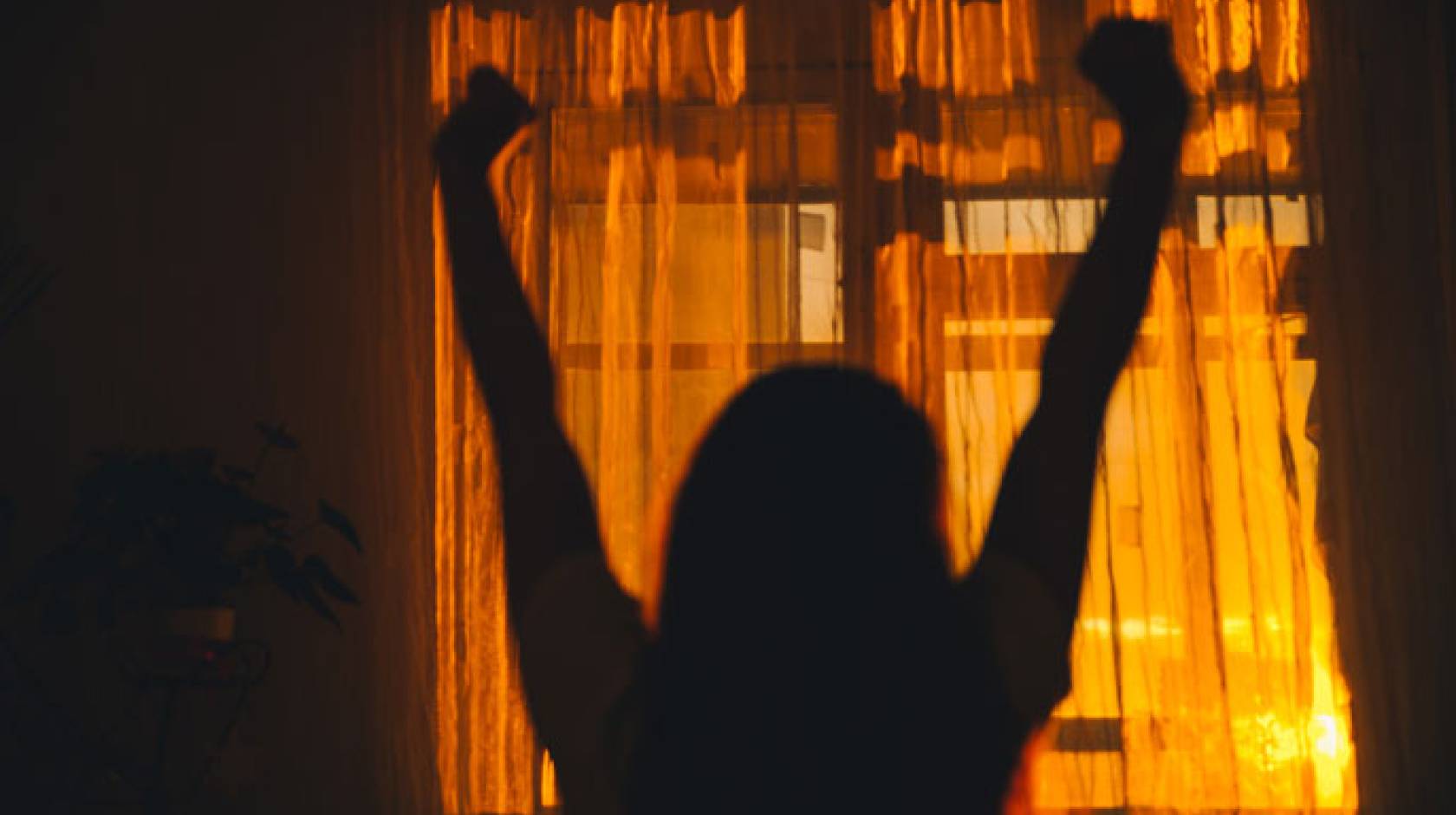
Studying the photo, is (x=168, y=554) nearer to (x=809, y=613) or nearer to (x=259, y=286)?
(x=259, y=286)

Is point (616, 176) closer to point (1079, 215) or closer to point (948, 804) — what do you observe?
point (1079, 215)

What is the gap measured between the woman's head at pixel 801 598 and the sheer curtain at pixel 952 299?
264cm

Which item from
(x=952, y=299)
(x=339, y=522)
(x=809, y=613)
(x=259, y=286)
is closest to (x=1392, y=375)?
(x=952, y=299)

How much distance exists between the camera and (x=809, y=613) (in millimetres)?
580

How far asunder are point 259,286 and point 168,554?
83cm

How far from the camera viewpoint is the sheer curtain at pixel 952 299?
3197 millimetres

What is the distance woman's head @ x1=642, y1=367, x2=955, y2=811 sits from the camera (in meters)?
0.57

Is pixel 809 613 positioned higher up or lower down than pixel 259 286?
lower down

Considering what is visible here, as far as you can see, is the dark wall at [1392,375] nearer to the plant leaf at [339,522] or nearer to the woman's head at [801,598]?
the plant leaf at [339,522]

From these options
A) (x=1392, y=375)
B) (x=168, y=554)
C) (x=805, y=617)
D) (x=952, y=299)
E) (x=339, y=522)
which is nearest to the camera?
A: (x=805, y=617)

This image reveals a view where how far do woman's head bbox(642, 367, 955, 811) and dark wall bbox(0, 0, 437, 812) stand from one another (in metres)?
2.80

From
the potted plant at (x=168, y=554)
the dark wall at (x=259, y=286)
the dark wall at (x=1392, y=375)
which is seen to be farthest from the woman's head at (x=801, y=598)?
the dark wall at (x=1392, y=375)

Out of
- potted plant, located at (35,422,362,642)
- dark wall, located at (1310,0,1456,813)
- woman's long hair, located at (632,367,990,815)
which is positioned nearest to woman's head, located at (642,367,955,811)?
woman's long hair, located at (632,367,990,815)

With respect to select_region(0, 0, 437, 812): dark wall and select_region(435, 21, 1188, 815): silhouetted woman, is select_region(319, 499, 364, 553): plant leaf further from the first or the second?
select_region(435, 21, 1188, 815): silhouetted woman
